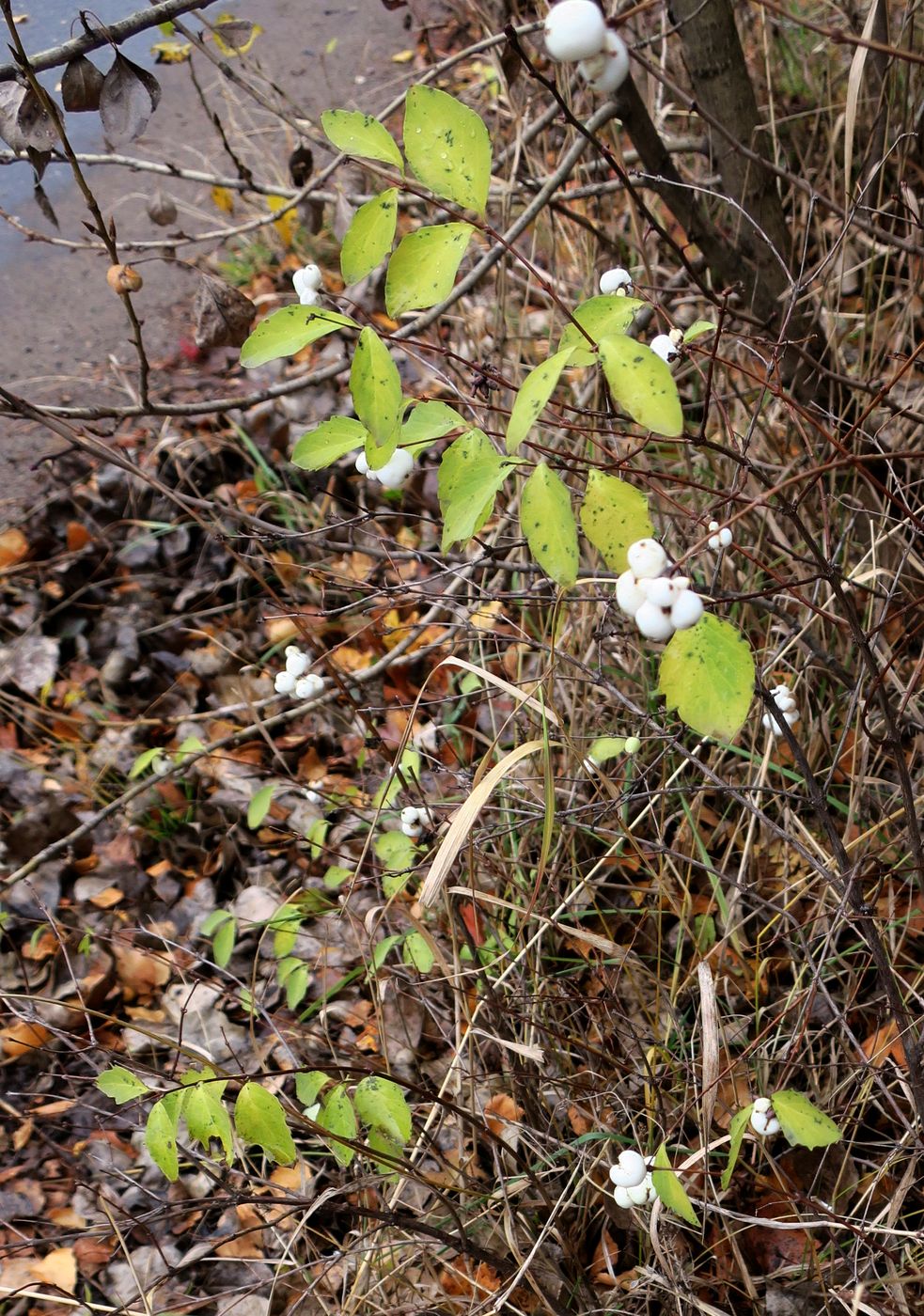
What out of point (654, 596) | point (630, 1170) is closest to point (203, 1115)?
point (630, 1170)

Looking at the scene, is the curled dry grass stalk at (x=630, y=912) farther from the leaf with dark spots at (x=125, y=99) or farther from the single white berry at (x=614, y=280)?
the leaf with dark spots at (x=125, y=99)

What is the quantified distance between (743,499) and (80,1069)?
1.60m

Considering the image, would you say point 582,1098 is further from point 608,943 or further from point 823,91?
point 823,91

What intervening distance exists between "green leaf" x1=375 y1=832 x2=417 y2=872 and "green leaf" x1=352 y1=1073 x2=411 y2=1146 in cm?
40

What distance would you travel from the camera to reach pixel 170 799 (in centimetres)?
214

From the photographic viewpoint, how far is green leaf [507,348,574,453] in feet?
2.33

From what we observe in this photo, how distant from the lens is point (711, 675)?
75cm

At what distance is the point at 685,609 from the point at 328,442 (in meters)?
0.46

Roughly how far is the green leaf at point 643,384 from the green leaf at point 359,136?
29 centimetres

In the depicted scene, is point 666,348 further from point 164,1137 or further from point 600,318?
point 164,1137

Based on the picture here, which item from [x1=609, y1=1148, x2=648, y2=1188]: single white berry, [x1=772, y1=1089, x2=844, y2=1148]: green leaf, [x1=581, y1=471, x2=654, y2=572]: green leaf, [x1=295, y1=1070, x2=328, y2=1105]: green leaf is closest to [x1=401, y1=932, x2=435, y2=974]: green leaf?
[x1=295, y1=1070, x2=328, y2=1105]: green leaf

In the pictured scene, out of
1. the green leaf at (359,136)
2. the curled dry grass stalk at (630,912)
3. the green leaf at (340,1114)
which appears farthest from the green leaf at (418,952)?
the green leaf at (359,136)

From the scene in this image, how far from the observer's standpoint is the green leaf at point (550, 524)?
782mm

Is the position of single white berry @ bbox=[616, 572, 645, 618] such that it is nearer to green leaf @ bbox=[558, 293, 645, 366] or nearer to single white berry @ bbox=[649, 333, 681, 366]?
green leaf @ bbox=[558, 293, 645, 366]
